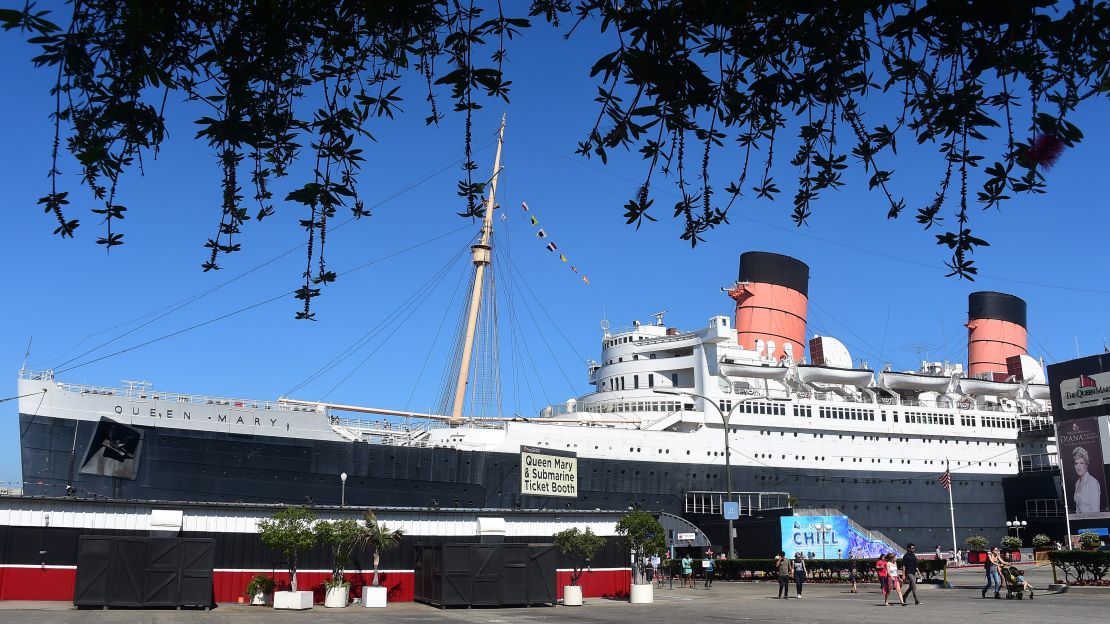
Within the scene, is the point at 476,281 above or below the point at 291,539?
above

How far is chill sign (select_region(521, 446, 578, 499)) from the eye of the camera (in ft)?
127

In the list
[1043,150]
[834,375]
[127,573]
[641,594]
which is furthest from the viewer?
[834,375]

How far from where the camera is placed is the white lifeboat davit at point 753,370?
162 ft

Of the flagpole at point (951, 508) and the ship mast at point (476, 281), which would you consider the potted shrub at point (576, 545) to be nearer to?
the ship mast at point (476, 281)

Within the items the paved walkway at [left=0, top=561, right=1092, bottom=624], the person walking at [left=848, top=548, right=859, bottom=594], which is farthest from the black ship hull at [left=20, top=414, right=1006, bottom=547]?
the paved walkway at [left=0, top=561, right=1092, bottom=624]

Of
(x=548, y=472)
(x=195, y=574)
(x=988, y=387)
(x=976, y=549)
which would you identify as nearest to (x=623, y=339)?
(x=548, y=472)

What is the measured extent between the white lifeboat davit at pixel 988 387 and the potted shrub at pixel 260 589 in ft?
160

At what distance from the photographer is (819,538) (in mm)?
36344

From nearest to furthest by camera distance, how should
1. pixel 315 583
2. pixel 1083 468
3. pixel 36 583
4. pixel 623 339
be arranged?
pixel 36 583 → pixel 315 583 → pixel 1083 468 → pixel 623 339

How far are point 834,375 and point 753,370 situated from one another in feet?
19.0

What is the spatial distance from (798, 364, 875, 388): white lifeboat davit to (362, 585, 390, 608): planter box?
112 feet

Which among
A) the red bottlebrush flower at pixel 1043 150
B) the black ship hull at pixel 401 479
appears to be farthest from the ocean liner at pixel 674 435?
the red bottlebrush flower at pixel 1043 150

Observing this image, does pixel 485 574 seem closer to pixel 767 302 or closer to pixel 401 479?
pixel 401 479

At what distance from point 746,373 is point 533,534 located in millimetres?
25694
